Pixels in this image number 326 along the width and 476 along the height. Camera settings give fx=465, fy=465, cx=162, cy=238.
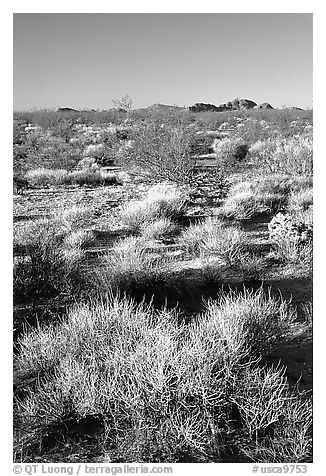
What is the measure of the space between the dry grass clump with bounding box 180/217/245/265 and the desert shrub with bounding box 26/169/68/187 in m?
3.53

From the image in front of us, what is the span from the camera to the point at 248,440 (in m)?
3.07

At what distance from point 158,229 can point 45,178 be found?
12.0 feet

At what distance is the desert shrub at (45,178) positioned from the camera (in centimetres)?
920

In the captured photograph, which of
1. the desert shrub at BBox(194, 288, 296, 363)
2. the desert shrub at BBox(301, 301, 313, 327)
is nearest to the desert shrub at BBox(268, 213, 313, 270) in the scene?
the desert shrub at BBox(301, 301, 313, 327)

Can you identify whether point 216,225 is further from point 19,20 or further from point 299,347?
point 19,20

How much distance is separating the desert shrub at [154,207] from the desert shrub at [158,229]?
110 mm

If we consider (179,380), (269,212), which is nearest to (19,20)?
(179,380)

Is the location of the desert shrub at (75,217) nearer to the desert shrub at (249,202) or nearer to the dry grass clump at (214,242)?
the dry grass clump at (214,242)

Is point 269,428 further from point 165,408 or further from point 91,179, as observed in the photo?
point 91,179

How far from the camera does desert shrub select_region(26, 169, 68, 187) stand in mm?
9195

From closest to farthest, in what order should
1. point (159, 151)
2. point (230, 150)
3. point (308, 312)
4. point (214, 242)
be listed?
point (308, 312), point (214, 242), point (159, 151), point (230, 150)

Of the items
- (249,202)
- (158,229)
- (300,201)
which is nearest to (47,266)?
(158,229)

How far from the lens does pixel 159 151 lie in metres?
8.00

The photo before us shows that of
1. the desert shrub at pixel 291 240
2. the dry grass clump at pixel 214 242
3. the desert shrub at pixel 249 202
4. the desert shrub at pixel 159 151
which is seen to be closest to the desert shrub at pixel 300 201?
the desert shrub at pixel 249 202
